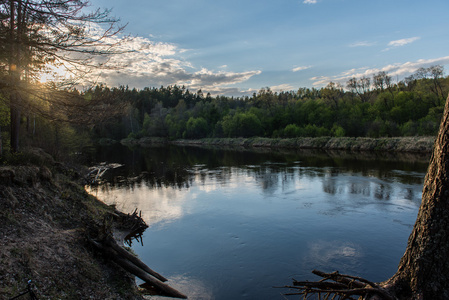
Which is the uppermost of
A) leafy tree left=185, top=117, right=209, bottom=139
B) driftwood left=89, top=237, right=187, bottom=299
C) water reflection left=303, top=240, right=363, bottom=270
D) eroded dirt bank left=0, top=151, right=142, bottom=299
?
leafy tree left=185, top=117, right=209, bottom=139

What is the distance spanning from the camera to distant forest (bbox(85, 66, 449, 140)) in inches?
2523

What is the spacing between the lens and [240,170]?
31438 mm

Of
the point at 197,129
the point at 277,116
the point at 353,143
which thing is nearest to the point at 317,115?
the point at 277,116

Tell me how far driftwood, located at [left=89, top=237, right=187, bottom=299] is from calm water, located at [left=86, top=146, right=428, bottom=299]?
0.47 metres

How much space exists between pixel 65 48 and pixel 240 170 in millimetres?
25734

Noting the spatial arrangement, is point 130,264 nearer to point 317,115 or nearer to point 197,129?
point 317,115

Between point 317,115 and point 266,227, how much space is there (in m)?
78.8

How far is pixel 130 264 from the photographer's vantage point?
792cm

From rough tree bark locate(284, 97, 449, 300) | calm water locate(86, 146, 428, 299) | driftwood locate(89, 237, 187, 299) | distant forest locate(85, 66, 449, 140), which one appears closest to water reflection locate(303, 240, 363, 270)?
calm water locate(86, 146, 428, 299)

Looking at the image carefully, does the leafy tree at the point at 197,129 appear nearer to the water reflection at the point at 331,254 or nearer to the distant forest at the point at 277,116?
the distant forest at the point at 277,116

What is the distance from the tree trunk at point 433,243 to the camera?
389cm

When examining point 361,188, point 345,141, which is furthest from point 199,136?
point 361,188

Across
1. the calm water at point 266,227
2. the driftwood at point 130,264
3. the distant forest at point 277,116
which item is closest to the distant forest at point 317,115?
the distant forest at point 277,116

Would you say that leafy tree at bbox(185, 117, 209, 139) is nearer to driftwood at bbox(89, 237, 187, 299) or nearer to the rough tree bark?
driftwood at bbox(89, 237, 187, 299)
